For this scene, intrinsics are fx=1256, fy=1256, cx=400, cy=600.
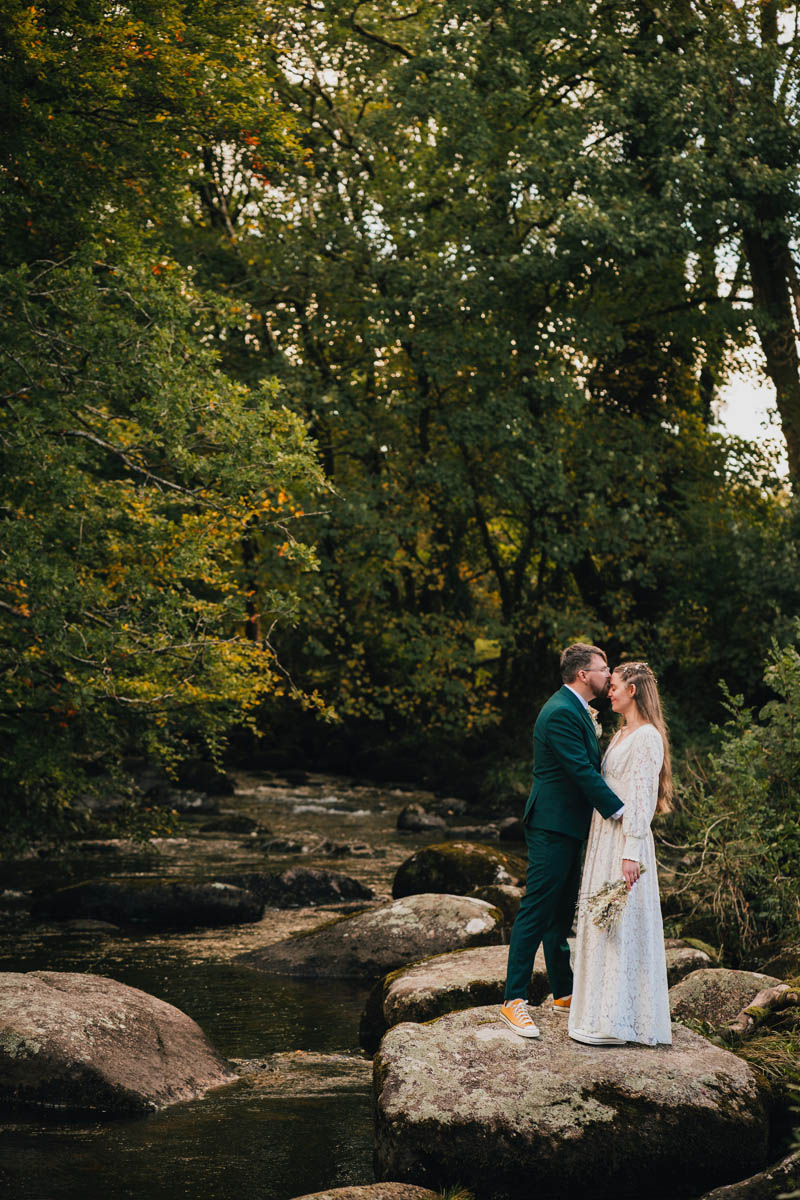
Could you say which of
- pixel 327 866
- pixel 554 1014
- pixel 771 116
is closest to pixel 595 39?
pixel 771 116

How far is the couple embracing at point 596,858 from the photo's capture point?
23.4ft

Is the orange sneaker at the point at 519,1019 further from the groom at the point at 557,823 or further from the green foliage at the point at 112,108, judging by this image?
the green foliage at the point at 112,108

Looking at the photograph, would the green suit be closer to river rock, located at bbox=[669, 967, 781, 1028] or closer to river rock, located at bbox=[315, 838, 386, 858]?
river rock, located at bbox=[669, 967, 781, 1028]

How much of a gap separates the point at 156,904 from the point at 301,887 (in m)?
2.11

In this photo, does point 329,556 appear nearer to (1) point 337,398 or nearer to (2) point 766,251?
(1) point 337,398

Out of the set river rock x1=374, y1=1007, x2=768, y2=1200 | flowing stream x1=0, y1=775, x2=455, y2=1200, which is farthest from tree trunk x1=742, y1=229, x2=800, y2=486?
river rock x1=374, y1=1007, x2=768, y2=1200

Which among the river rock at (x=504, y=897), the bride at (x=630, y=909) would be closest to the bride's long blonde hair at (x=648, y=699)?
the bride at (x=630, y=909)

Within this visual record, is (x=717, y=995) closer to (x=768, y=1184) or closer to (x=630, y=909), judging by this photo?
(x=630, y=909)

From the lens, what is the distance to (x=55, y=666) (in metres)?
14.0

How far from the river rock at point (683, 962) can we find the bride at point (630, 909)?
310 cm

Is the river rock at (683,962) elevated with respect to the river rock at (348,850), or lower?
elevated

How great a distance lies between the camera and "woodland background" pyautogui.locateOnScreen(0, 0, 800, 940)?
46.8 feet

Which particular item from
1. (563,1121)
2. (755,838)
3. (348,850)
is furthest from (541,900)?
(348,850)

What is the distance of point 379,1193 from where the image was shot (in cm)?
618
